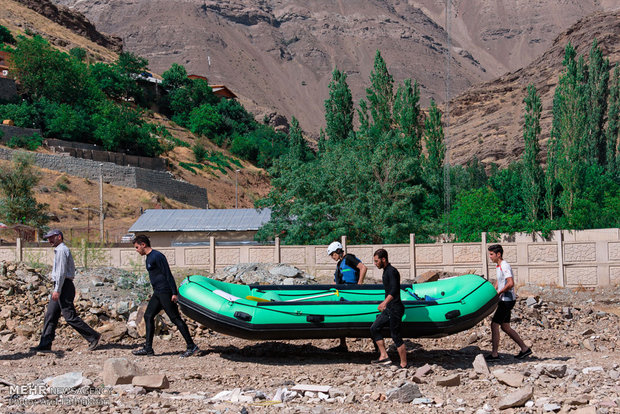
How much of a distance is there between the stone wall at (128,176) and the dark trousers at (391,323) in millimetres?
41494

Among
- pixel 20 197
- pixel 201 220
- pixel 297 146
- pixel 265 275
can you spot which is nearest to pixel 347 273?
pixel 265 275

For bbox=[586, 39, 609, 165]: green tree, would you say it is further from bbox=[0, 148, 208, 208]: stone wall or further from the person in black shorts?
the person in black shorts

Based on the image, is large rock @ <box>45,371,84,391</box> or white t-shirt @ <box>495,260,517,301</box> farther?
white t-shirt @ <box>495,260,517,301</box>

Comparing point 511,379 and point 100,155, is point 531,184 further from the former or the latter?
point 100,155

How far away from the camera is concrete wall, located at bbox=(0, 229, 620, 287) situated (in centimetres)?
1938

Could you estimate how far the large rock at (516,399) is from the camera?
6172 mm

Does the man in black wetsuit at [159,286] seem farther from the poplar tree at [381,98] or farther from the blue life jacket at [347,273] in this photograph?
the poplar tree at [381,98]

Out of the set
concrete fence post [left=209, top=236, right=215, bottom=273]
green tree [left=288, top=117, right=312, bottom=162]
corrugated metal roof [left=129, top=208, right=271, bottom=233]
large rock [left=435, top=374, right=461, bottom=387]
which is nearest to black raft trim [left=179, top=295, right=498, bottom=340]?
large rock [left=435, top=374, right=461, bottom=387]

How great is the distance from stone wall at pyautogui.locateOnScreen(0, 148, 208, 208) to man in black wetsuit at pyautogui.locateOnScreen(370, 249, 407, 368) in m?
41.5

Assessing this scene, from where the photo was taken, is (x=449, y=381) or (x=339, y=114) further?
(x=339, y=114)

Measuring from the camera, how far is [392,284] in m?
7.69

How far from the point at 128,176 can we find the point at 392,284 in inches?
1716

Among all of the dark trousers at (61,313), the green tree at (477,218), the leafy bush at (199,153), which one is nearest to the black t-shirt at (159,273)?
the dark trousers at (61,313)

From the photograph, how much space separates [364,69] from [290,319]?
158 metres
